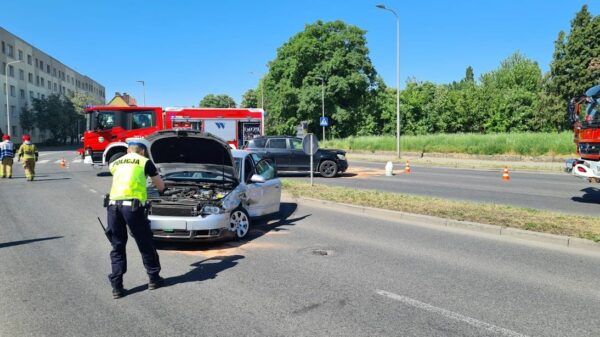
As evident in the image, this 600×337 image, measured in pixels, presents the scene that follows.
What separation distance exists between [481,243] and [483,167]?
1811 cm

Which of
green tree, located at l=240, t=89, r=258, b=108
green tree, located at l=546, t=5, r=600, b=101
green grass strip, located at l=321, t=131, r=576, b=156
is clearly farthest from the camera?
green tree, located at l=240, t=89, r=258, b=108

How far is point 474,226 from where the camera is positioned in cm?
836

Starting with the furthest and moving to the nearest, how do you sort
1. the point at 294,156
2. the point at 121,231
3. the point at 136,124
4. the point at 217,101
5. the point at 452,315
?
the point at 217,101, the point at 136,124, the point at 294,156, the point at 121,231, the point at 452,315

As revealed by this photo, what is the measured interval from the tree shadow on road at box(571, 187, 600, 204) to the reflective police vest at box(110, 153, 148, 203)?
36.9 feet

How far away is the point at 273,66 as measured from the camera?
185ft

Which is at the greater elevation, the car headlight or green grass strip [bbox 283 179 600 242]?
the car headlight

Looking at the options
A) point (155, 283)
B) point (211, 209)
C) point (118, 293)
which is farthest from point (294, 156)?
point (118, 293)

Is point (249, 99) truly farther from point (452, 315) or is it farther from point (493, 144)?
point (452, 315)

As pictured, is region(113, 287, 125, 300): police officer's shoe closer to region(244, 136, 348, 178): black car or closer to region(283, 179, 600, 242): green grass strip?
region(283, 179, 600, 242): green grass strip

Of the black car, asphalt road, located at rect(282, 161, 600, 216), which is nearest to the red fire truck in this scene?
the black car

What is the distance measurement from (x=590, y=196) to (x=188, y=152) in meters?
11.1

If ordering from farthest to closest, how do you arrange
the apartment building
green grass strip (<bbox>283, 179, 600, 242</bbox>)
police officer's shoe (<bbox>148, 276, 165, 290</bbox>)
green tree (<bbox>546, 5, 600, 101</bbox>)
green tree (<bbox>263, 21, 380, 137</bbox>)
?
the apartment building, green tree (<bbox>263, 21, 380, 137</bbox>), green tree (<bbox>546, 5, 600, 101</bbox>), green grass strip (<bbox>283, 179, 600, 242</bbox>), police officer's shoe (<bbox>148, 276, 165, 290</bbox>)

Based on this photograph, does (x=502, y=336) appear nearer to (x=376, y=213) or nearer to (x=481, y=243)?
(x=481, y=243)

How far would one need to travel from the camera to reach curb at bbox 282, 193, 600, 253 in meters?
7.09
